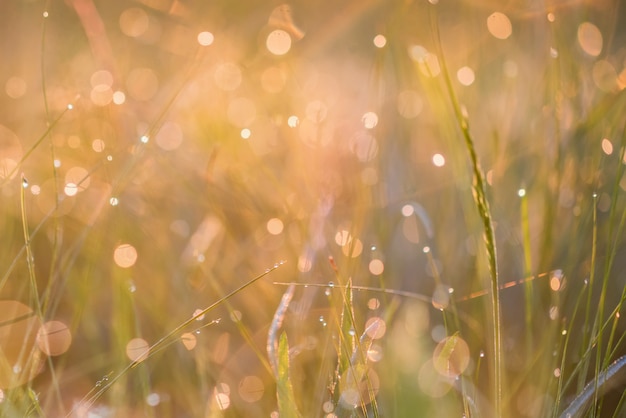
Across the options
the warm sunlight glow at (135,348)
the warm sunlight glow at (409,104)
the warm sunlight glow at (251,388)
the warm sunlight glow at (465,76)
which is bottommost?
the warm sunlight glow at (251,388)

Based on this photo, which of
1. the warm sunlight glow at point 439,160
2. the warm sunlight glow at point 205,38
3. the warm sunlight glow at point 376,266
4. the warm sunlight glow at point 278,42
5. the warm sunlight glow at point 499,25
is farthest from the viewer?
the warm sunlight glow at point 205,38

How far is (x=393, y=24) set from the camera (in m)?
1.17

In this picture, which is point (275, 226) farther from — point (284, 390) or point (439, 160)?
point (284, 390)

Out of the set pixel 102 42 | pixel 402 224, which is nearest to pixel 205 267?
pixel 402 224

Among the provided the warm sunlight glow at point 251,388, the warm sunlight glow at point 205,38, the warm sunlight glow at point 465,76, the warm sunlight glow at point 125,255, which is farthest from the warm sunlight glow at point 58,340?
the warm sunlight glow at point 205,38

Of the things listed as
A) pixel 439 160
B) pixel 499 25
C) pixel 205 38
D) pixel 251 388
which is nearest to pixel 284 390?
pixel 251 388

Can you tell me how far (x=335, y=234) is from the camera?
106 cm

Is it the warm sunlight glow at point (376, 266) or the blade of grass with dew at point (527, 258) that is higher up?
the blade of grass with dew at point (527, 258)

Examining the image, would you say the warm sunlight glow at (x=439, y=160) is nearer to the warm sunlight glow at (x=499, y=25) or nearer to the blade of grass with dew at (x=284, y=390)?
the warm sunlight glow at (x=499, y=25)

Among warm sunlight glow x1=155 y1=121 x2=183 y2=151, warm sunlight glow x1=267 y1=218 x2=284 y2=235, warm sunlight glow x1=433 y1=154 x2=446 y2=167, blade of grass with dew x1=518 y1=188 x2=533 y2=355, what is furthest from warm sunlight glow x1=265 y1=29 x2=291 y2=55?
blade of grass with dew x1=518 y1=188 x2=533 y2=355

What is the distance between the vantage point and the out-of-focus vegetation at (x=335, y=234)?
2.36 ft

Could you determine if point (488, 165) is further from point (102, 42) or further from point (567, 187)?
point (102, 42)

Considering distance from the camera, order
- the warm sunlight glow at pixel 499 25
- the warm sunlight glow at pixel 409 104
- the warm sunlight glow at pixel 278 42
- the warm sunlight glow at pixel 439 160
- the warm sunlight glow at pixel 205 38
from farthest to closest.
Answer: the warm sunlight glow at pixel 205 38 < the warm sunlight glow at pixel 278 42 < the warm sunlight glow at pixel 499 25 < the warm sunlight glow at pixel 409 104 < the warm sunlight glow at pixel 439 160

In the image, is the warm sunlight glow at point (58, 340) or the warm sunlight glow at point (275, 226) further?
the warm sunlight glow at point (275, 226)
